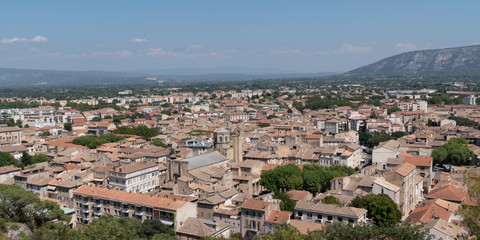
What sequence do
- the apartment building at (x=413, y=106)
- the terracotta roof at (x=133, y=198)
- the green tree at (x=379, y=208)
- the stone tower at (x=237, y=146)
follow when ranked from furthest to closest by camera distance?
the apartment building at (x=413, y=106) → the stone tower at (x=237, y=146) → the terracotta roof at (x=133, y=198) → the green tree at (x=379, y=208)

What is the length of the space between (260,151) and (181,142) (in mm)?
14124

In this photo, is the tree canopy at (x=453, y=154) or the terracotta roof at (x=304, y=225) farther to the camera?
the tree canopy at (x=453, y=154)

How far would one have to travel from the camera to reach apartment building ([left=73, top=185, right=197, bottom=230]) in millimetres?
34000

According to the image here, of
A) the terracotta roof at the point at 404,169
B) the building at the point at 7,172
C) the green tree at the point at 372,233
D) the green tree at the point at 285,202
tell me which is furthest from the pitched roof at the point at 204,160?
the green tree at the point at 372,233

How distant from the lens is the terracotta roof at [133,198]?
3462cm

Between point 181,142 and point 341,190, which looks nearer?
point 341,190

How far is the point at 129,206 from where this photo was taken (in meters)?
36.7

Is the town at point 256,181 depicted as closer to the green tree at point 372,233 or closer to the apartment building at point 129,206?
the apartment building at point 129,206

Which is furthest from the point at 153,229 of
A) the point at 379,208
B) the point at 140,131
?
the point at 140,131

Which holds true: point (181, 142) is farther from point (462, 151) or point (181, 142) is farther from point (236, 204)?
point (462, 151)

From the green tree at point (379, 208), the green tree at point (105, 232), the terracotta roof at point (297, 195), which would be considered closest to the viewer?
the green tree at point (105, 232)

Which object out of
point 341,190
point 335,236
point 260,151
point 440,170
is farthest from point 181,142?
point 335,236

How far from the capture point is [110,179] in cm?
4416

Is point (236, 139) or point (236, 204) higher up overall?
point (236, 139)
